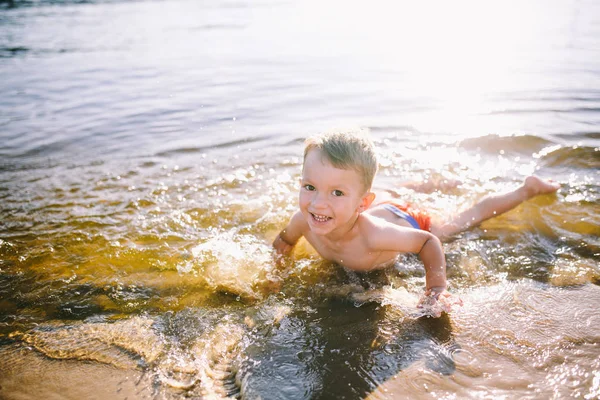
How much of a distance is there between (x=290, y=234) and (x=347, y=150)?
109cm

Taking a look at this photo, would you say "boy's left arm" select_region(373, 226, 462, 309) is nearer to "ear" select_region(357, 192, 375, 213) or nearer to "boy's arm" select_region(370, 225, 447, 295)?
"boy's arm" select_region(370, 225, 447, 295)

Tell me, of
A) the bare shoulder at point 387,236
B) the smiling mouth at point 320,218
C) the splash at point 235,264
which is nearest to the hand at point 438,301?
the bare shoulder at point 387,236

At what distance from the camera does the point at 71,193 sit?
4.93 metres

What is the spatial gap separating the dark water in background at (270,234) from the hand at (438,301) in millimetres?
98

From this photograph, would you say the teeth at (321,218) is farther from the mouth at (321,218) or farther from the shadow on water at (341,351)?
the shadow on water at (341,351)

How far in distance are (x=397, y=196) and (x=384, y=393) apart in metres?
2.96

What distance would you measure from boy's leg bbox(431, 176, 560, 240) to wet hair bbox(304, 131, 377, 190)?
1.50 m

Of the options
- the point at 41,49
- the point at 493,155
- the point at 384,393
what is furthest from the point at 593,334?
the point at 41,49

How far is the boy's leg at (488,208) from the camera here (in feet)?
13.9

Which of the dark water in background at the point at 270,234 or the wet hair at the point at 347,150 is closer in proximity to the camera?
the dark water in background at the point at 270,234

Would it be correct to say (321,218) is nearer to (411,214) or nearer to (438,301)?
(438,301)

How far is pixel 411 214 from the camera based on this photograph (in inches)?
162

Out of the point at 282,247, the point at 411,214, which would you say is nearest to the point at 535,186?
the point at 411,214

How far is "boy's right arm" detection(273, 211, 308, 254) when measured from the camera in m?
3.62
